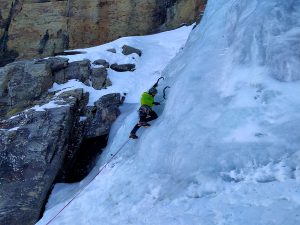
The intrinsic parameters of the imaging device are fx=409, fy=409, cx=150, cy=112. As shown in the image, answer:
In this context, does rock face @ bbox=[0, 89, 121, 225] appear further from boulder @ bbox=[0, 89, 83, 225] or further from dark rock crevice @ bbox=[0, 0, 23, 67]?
dark rock crevice @ bbox=[0, 0, 23, 67]

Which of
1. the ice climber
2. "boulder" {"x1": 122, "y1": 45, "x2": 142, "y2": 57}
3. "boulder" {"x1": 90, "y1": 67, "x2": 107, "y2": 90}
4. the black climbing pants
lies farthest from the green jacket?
"boulder" {"x1": 122, "y1": 45, "x2": 142, "y2": 57}

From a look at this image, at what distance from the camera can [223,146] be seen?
612 centimetres

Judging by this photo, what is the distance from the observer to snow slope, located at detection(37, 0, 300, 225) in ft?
17.2

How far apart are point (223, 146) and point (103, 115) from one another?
5.24 m

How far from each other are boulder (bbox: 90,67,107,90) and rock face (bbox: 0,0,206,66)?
477cm

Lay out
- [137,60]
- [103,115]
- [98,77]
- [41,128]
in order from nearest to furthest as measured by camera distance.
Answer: [41,128], [103,115], [98,77], [137,60]

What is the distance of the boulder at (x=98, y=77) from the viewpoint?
11961 millimetres

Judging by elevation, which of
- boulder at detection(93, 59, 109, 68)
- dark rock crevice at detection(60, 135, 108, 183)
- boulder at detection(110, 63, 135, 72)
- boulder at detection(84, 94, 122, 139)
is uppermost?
boulder at detection(93, 59, 109, 68)

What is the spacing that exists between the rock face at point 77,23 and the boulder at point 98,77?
188 inches

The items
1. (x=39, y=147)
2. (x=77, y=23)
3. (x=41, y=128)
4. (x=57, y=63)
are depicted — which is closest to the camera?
(x=39, y=147)

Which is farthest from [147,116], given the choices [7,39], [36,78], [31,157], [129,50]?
[7,39]

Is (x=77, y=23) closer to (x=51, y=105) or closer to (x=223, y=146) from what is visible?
(x=51, y=105)

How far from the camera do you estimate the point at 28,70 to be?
12.3 m

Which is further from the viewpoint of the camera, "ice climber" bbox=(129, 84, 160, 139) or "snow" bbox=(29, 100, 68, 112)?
"snow" bbox=(29, 100, 68, 112)
